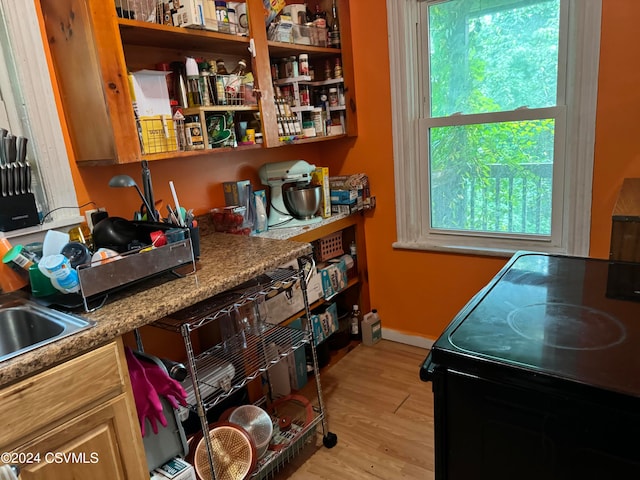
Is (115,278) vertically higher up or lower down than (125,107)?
lower down

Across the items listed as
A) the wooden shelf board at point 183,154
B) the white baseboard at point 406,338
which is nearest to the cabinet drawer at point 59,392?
the wooden shelf board at point 183,154

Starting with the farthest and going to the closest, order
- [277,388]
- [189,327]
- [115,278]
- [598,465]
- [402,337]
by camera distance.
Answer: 1. [402,337]
2. [277,388]
3. [189,327]
4. [115,278]
5. [598,465]

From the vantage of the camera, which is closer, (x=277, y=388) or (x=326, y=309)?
(x=277, y=388)

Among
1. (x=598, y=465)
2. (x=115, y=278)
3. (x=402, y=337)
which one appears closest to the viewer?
(x=598, y=465)

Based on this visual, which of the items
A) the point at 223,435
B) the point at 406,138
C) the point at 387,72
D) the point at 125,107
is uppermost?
the point at 387,72

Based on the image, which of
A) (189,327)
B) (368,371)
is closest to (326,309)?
(368,371)

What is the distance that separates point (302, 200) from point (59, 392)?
60.3 inches

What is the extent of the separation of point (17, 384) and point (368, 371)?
1.87 metres

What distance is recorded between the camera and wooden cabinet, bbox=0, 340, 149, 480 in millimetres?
1012

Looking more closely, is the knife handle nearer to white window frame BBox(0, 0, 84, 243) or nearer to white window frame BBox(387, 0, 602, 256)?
white window frame BBox(0, 0, 84, 243)

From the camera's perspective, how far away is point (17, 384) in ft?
3.27

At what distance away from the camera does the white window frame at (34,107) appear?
1506 mm

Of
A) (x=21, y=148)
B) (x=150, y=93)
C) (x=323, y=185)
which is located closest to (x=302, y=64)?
(x=323, y=185)

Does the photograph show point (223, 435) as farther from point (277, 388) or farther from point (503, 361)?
point (503, 361)
